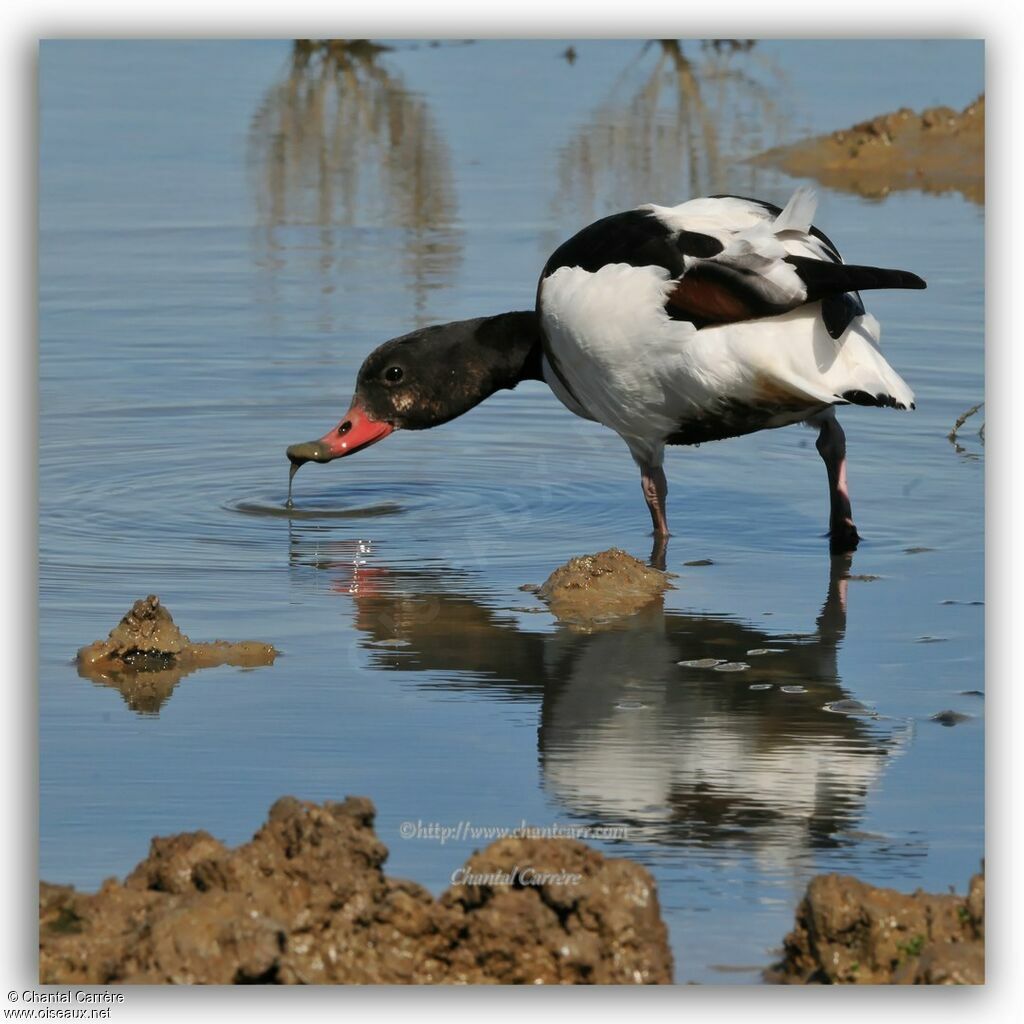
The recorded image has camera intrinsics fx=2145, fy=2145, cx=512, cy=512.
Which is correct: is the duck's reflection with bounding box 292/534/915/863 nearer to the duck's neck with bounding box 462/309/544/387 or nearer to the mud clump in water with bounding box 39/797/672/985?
the mud clump in water with bounding box 39/797/672/985

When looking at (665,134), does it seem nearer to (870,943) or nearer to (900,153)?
(900,153)

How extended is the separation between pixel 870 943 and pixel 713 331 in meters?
3.27

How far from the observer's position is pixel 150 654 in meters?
6.86

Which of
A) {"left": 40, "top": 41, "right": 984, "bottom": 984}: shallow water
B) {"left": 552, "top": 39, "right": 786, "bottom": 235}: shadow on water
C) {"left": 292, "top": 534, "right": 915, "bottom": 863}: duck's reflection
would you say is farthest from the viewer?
{"left": 552, "top": 39, "right": 786, "bottom": 235}: shadow on water

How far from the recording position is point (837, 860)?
5336 millimetres

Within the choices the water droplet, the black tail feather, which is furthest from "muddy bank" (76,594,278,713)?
the black tail feather

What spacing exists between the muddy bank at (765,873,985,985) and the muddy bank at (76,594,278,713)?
254 centimetres

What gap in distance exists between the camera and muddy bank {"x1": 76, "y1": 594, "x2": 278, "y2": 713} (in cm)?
675

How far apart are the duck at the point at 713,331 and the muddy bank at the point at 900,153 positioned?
24.0 ft

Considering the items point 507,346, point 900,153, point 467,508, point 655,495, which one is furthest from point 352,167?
point 655,495

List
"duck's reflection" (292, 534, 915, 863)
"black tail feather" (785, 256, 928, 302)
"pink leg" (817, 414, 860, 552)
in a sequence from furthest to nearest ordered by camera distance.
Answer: "pink leg" (817, 414, 860, 552) → "black tail feather" (785, 256, 928, 302) → "duck's reflection" (292, 534, 915, 863)

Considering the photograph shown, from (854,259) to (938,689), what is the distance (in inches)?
240

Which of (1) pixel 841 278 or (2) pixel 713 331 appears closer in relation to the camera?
(1) pixel 841 278

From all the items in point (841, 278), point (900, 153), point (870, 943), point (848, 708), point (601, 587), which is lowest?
point (870, 943)
